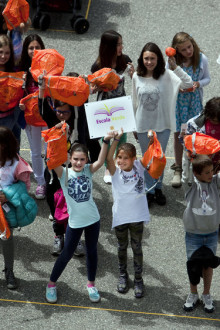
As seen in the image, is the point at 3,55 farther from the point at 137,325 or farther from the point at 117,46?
the point at 137,325

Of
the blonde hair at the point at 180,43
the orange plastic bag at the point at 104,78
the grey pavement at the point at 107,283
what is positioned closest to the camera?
the grey pavement at the point at 107,283

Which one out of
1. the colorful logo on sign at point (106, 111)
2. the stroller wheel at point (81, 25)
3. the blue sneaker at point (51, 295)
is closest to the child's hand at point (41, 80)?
the colorful logo on sign at point (106, 111)

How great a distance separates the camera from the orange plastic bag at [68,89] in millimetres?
5773

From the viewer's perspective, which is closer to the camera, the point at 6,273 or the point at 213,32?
the point at 6,273

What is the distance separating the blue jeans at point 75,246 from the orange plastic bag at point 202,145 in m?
1.03

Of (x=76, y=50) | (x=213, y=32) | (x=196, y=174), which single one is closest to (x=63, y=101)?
(x=196, y=174)

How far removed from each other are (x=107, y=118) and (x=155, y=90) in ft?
3.63

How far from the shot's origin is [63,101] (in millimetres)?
5852

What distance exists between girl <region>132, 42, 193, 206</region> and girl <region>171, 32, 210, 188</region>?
0.19 metres

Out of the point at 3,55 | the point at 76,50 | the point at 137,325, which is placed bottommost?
the point at 137,325

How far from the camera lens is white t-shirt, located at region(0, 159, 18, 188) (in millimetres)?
5727

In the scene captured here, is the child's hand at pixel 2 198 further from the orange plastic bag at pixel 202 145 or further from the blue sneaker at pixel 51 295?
the orange plastic bag at pixel 202 145

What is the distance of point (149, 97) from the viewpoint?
658 centimetres

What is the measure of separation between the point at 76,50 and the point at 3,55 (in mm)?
3460
